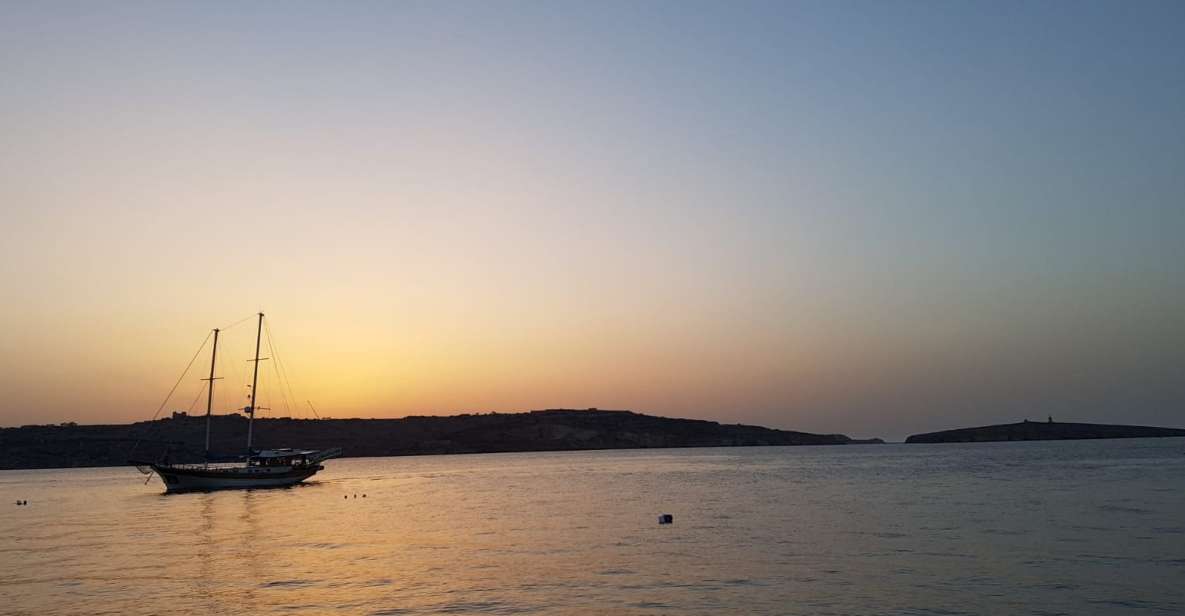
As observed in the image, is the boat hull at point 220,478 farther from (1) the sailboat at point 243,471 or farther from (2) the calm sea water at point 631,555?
(2) the calm sea water at point 631,555

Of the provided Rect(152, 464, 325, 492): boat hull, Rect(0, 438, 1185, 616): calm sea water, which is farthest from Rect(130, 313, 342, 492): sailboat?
Rect(0, 438, 1185, 616): calm sea water

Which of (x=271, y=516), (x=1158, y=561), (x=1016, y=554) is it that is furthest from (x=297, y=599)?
(x=271, y=516)

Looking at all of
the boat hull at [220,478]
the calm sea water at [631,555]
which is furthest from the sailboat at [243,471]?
the calm sea water at [631,555]

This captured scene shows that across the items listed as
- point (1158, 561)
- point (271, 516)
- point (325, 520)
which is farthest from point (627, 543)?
point (271, 516)

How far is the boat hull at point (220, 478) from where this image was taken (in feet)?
310

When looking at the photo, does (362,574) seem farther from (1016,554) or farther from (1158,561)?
(1158,561)

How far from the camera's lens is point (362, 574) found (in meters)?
34.0

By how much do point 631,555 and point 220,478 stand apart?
7095 centimetres

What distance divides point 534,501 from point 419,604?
47.2m

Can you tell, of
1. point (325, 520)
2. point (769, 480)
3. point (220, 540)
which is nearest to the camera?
point (220, 540)

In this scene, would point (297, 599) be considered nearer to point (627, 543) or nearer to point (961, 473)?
point (627, 543)

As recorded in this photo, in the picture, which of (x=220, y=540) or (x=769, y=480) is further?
(x=769, y=480)

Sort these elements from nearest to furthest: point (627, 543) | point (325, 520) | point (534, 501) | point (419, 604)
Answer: point (419, 604) → point (627, 543) → point (325, 520) → point (534, 501)

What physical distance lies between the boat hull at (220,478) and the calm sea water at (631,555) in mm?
20492
